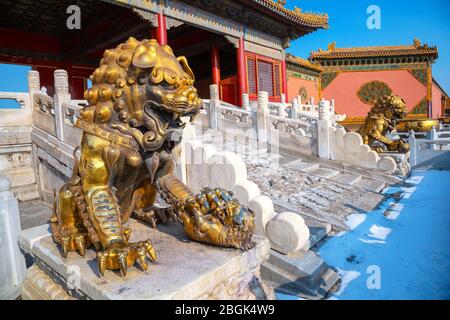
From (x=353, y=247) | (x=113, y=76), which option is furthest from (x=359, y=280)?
(x=113, y=76)

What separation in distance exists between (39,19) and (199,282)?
12.6 metres

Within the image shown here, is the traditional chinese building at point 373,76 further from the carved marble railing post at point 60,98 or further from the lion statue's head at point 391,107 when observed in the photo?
the carved marble railing post at point 60,98

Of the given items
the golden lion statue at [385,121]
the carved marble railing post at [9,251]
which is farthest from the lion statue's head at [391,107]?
the carved marble railing post at [9,251]

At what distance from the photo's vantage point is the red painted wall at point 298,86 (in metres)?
18.2

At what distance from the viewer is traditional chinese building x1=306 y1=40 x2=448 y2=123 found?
65.7 feet

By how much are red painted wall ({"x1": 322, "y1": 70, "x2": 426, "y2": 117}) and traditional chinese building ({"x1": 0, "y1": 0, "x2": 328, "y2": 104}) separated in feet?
24.3

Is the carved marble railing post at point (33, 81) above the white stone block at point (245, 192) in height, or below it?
above

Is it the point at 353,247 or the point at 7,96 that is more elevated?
the point at 7,96

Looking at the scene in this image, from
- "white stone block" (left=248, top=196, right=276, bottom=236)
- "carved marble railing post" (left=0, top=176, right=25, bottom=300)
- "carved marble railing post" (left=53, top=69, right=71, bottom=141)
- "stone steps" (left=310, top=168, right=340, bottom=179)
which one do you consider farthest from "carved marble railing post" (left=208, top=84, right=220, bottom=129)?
"carved marble railing post" (left=0, top=176, right=25, bottom=300)

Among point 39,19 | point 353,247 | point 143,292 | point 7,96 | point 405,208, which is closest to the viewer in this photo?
point 143,292

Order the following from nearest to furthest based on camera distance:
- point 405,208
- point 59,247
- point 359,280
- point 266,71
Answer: point 59,247 → point 359,280 → point 405,208 → point 266,71
